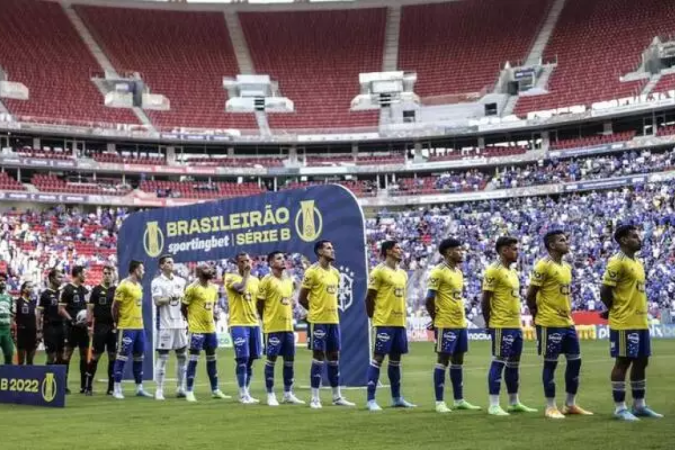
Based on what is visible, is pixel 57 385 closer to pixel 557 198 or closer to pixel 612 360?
pixel 612 360

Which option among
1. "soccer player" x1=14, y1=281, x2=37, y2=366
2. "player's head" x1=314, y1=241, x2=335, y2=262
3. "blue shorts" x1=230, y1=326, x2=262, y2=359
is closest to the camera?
"player's head" x1=314, y1=241, x2=335, y2=262

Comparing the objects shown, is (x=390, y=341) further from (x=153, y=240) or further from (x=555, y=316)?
(x=153, y=240)

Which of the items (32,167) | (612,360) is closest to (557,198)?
(32,167)

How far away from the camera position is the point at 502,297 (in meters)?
13.6

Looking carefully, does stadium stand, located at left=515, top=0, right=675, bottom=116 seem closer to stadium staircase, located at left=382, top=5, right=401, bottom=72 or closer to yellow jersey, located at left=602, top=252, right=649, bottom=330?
stadium staircase, located at left=382, top=5, right=401, bottom=72

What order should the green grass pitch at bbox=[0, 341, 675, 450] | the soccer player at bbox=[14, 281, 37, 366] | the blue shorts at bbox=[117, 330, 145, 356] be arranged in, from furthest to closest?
the soccer player at bbox=[14, 281, 37, 366] < the blue shorts at bbox=[117, 330, 145, 356] < the green grass pitch at bbox=[0, 341, 675, 450]

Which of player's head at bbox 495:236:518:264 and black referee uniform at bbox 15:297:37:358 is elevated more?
player's head at bbox 495:236:518:264

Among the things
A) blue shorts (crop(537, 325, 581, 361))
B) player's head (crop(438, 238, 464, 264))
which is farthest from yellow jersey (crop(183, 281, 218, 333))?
blue shorts (crop(537, 325, 581, 361))

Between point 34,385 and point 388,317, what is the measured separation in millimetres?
6048

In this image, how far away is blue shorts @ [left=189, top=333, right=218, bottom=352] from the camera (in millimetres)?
17609

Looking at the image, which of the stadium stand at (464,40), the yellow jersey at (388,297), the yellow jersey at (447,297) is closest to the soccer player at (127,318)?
the yellow jersey at (388,297)

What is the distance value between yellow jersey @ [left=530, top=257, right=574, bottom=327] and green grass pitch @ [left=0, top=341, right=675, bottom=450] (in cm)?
124

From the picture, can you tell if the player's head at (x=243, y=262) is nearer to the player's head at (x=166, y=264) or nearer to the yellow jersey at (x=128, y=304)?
the player's head at (x=166, y=264)

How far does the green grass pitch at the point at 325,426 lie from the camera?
10469mm
